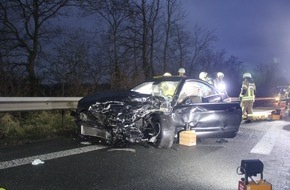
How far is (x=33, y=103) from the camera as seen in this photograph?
8539 mm

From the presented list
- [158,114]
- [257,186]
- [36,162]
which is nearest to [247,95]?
[158,114]

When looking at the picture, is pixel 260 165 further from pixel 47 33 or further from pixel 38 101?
pixel 47 33

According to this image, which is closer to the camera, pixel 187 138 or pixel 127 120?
pixel 127 120

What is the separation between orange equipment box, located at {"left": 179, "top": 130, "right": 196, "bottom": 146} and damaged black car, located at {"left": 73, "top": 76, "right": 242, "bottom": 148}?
16 cm

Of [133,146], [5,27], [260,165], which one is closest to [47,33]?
[5,27]

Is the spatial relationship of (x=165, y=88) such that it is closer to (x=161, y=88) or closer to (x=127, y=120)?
(x=161, y=88)

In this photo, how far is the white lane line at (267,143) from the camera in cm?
688

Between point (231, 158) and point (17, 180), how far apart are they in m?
3.51

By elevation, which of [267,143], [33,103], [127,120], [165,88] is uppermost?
[165,88]

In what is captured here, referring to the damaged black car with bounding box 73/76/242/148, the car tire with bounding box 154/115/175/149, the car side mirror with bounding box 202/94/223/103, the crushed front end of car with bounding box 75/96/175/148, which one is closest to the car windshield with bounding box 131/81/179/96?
the damaged black car with bounding box 73/76/242/148

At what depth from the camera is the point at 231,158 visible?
244 inches

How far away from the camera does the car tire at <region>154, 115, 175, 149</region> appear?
6727 mm

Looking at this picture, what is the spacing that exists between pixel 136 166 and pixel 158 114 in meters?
1.67

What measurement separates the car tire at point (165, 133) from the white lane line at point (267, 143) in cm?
154
